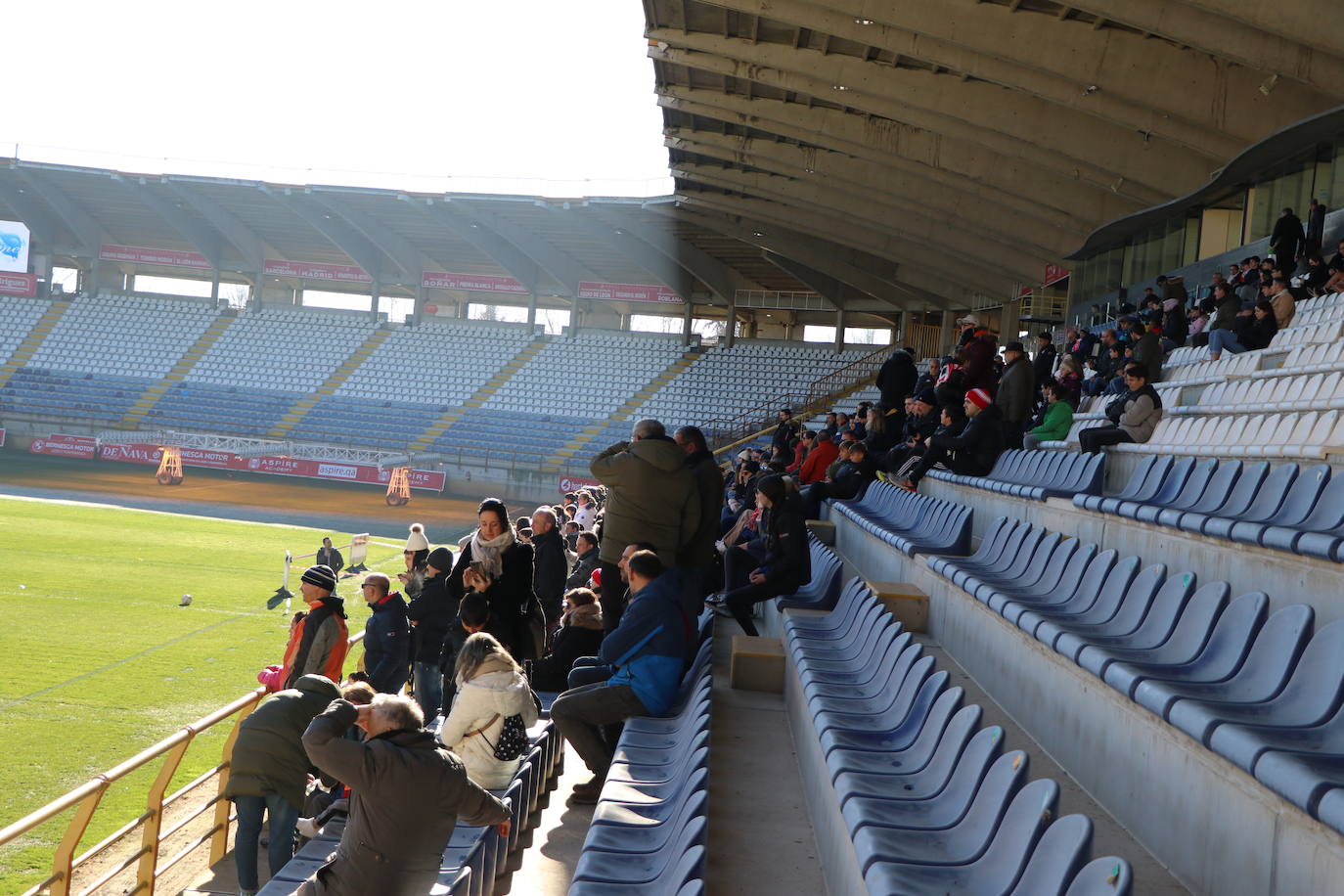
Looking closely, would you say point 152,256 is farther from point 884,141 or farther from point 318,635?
point 318,635

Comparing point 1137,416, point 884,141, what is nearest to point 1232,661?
point 1137,416

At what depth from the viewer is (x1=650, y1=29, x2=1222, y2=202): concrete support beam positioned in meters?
14.9

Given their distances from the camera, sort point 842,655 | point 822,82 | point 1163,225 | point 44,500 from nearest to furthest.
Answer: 1. point 842,655
2. point 822,82
3. point 1163,225
4. point 44,500

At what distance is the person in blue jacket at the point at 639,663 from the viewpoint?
4.77 m

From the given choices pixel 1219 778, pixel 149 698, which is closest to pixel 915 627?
pixel 1219 778

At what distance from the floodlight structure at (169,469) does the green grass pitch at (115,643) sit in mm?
7085

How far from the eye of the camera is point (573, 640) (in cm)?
629

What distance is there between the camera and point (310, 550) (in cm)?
1964

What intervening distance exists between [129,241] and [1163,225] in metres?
35.3

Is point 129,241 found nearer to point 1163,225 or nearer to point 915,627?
point 1163,225

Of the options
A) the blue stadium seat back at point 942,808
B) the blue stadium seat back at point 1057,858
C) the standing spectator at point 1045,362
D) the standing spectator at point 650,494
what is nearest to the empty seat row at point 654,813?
the blue stadium seat back at point 942,808

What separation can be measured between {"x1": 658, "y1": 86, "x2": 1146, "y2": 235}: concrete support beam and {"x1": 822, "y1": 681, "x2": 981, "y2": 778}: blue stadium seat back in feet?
50.3

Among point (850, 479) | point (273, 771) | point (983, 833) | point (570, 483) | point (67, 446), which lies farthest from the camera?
point (67, 446)

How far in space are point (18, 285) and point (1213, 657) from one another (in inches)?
1786
